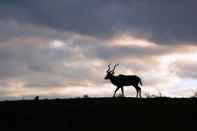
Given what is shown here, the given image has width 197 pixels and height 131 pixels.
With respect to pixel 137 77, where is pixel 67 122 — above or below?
below

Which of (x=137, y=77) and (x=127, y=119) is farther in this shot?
(x=137, y=77)

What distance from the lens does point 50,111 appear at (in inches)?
1767

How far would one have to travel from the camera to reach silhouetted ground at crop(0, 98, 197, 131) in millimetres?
42500

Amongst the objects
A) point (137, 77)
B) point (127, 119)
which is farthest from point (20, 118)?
point (137, 77)

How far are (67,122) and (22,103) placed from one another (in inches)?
227

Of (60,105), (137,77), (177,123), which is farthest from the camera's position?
(137,77)

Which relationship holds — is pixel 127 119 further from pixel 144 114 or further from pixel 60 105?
pixel 60 105

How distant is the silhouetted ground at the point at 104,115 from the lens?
4250 cm

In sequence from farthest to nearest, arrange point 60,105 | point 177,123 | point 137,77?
point 137,77
point 60,105
point 177,123

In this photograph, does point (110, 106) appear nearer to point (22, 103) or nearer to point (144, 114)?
point (144, 114)

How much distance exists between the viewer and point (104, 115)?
43562 millimetres

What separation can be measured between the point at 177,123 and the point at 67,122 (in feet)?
23.6

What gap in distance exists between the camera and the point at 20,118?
146 ft

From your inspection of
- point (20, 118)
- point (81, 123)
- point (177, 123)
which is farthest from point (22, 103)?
point (177, 123)
